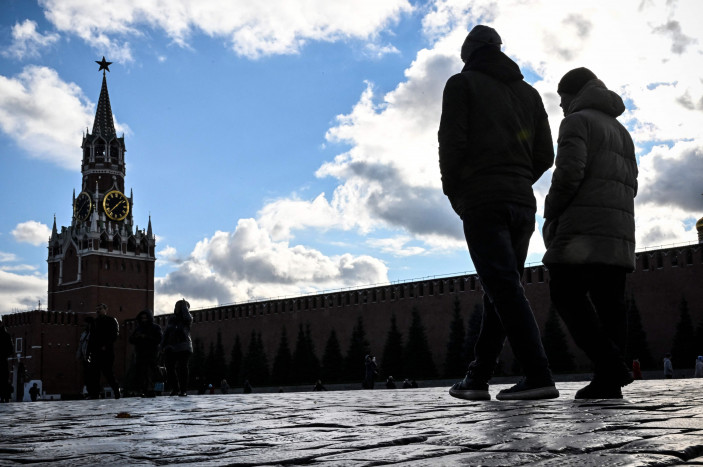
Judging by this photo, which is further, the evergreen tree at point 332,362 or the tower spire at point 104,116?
the tower spire at point 104,116

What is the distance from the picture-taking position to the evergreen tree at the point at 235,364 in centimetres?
4169

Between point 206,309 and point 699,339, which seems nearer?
point 699,339

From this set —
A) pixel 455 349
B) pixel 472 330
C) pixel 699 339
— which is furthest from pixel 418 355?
pixel 699 339

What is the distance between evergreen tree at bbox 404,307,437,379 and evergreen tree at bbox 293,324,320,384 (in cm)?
529

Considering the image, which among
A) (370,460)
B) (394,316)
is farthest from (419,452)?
(394,316)

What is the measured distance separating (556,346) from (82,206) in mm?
41999

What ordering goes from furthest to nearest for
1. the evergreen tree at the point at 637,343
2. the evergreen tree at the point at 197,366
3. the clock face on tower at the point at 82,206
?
A: the clock face on tower at the point at 82,206, the evergreen tree at the point at 197,366, the evergreen tree at the point at 637,343

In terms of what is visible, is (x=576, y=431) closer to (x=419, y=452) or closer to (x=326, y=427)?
(x=419, y=452)

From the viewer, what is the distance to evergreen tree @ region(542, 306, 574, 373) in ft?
94.6

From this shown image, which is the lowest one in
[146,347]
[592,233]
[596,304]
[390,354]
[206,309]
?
[596,304]

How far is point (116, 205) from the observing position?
202ft

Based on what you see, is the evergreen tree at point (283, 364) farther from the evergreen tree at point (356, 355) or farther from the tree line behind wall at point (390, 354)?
the evergreen tree at point (356, 355)

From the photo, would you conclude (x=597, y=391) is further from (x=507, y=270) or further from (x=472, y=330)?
(x=472, y=330)

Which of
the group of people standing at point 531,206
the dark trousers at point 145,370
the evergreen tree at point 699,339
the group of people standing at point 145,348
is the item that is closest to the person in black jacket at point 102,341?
the group of people standing at point 145,348
